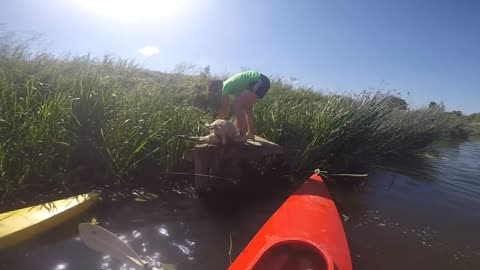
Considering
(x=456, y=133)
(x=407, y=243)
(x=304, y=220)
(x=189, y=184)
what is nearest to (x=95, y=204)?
(x=189, y=184)

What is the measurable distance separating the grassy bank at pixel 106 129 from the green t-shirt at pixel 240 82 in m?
0.86

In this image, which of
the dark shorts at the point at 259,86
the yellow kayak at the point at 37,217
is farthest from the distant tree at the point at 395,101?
the yellow kayak at the point at 37,217

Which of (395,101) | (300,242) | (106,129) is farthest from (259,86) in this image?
(395,101)

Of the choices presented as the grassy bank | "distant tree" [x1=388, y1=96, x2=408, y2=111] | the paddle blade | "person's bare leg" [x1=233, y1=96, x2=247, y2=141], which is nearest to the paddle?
the paddle blade

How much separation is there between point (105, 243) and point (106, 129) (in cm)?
188

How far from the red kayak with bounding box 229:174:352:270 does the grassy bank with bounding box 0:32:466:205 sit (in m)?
1.87

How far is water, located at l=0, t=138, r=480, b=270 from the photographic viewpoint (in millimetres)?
2740

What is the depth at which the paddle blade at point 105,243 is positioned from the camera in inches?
94.8

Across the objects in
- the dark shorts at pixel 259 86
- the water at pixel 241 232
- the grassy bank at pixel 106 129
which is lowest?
the water at pixel 241 232

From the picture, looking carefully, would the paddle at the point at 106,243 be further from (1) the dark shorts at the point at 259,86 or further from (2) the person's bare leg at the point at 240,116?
(1) the dark shorts at the point at 259,86

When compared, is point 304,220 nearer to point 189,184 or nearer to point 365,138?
point 189,184

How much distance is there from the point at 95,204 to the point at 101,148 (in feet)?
2.34

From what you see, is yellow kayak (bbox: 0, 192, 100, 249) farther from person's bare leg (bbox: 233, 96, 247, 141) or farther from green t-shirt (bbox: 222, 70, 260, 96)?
green t-shirt (bbox: 222, 70, 260, 96)

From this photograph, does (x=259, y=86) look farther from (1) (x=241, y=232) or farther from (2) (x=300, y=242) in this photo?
(2) (x=300, y=242)
